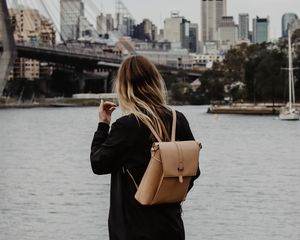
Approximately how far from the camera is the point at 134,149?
3.40 m

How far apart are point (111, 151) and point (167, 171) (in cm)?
21

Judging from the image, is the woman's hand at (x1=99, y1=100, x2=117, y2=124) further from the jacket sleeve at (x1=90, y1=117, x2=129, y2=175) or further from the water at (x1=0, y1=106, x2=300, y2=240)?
the water at (x1=0, y1=106, x2=300, y2=240)

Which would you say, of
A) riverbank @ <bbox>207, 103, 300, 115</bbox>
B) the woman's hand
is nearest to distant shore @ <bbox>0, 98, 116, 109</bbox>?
riverbank @ <bbox>207, 103, 300, 115</bbox>

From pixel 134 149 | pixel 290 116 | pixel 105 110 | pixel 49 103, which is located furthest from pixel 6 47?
pixel 49 103

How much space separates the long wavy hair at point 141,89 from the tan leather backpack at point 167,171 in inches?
4.9

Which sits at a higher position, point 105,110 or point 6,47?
point 6,47

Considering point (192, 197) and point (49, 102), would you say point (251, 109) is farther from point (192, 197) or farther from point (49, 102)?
point (192, 197)

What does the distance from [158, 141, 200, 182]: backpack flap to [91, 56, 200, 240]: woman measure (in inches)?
3.7

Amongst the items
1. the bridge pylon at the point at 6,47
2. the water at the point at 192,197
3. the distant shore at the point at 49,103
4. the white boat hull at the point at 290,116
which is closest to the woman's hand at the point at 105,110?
the water at the point at 192,197

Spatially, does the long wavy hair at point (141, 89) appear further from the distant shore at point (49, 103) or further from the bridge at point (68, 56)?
the distant shore at point (49, 103)

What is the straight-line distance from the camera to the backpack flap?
3.27 metres

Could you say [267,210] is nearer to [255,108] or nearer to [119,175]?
[119,175]

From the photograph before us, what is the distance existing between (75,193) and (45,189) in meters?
1.10

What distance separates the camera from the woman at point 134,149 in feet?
11.0
